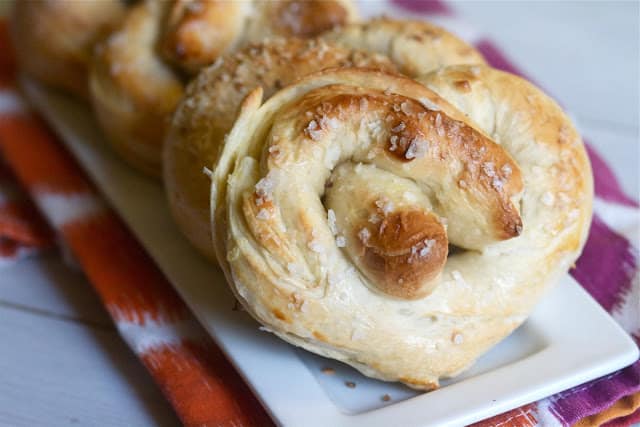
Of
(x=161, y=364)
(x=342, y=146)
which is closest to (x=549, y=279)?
(x=342, y=146)

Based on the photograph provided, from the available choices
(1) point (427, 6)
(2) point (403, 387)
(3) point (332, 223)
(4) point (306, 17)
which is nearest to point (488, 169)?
(3) point (332, 223)

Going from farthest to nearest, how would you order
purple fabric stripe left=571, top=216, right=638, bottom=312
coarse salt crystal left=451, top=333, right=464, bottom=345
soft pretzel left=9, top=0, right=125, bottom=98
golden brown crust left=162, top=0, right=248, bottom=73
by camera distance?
soft pretzel left=9, top=0, right=125, bottom=98 → golden brown crust left=162, top=0, right=248, bottom=73 → purple fabric stripe left=571, top=216, right=638, bottom=312 → coarse salt crystal left=451, top=333, right=464, bottom=345

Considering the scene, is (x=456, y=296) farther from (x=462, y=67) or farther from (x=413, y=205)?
(x=462, y=67)

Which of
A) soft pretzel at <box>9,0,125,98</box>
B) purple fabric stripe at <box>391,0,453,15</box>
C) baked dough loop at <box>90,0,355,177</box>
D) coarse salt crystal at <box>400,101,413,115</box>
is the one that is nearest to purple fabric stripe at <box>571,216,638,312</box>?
coarse salt crystal at <box>400,101,413,115</box>

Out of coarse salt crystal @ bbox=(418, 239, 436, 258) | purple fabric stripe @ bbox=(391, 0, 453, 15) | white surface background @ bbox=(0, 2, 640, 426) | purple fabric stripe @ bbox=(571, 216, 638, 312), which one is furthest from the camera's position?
purple fabric stripe @ bbox=(391, 0, 453, 15)

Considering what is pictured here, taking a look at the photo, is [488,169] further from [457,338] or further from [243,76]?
[243,76]

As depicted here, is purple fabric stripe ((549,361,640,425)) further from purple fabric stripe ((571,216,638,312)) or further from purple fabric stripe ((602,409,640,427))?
purple fabric stripe ((571,216,638,312))
